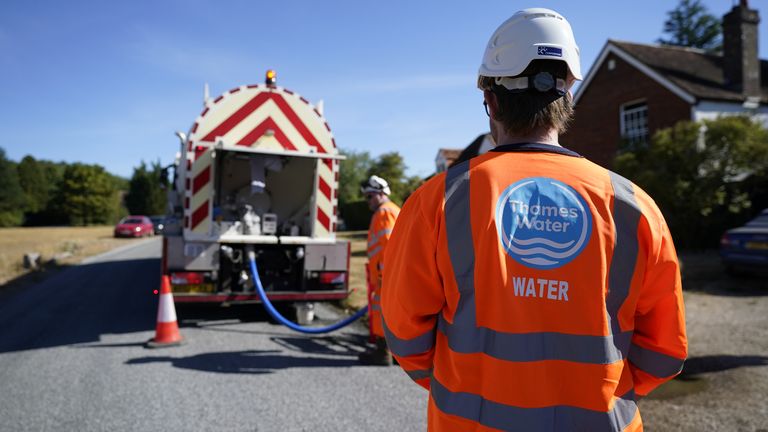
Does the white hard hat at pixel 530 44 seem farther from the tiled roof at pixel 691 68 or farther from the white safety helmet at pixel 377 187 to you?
the tiled roof at pixel 691 68

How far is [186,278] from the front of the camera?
643 centimetres

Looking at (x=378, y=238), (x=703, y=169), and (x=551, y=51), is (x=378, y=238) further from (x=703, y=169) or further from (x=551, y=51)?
(x=703, y=169)

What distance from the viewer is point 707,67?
21250 mm

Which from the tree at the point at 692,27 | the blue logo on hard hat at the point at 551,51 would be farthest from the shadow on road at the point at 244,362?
the tree at the point at 692,27

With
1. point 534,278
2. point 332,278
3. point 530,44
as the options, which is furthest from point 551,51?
point 332,278

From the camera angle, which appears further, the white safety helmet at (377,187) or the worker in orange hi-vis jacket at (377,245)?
the white safety helmet at (377,187)

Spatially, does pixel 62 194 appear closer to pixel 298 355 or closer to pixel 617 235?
pixel 298 355

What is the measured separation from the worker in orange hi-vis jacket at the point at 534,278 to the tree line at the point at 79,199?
62.1 metres

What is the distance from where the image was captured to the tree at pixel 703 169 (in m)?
14.1

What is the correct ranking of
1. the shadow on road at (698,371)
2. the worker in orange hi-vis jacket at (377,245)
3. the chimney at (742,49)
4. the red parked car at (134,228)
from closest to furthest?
the shadow on road at (698,371) → the worker in orange hi-vis jacket at (377,245) → the chimney at (742,49) → the red parked car at (134,228)

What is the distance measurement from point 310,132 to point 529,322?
6.02 meters

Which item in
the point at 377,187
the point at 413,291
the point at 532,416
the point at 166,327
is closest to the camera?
the point at 532,416

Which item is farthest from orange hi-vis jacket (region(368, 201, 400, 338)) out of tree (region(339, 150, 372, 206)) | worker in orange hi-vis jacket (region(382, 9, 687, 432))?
tree (region(339, 150, 372, 206))

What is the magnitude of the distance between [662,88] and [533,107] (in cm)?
2064
